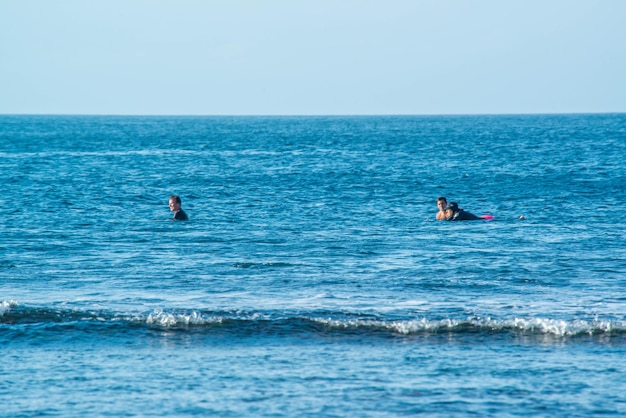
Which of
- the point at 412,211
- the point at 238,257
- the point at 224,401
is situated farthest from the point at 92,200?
the point at 224,401

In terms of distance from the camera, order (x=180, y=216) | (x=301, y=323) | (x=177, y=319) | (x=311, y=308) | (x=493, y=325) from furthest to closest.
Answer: (x=180, y=216), (x=311, y=308), (x=177, y=319), (x=301, y=323), (x=493, y=325)

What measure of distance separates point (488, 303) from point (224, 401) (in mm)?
7477

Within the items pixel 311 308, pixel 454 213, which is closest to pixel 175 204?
pixel 454 213

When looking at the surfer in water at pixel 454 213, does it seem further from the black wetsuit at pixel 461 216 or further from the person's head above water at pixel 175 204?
the person's head above water at pixel 175 204

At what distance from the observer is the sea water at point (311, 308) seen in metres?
11.3

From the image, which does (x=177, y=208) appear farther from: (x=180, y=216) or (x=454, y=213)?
(x=454, y=213)

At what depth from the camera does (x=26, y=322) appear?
607 inches

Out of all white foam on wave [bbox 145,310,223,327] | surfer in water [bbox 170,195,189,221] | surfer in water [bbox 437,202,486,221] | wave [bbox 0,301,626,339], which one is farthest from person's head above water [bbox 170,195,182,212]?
white foam on wave [bbox 145,310,223,327]

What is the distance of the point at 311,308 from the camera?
16.3 meters

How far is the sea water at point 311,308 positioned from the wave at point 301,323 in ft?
0.16

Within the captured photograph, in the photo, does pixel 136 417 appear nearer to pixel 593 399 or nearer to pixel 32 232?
pixel 593 399

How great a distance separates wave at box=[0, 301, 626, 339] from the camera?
14570mm

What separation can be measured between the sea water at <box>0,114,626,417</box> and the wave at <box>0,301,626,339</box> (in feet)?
0.16

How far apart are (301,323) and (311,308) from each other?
3.91 ft
